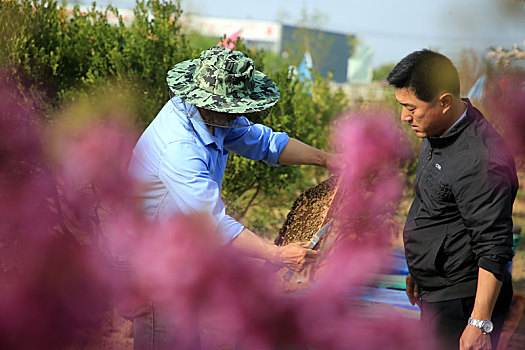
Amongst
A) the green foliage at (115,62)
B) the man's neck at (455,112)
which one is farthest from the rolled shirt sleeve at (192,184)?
the green foliage at (115,62)

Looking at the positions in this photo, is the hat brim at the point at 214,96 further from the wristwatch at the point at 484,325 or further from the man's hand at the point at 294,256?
the wristwatch at the point at 484,325

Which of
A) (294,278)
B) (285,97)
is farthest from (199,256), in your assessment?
(285,97)

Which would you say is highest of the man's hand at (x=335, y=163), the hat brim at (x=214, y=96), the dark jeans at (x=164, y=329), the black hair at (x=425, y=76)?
the black hair at (x=425, y=76)

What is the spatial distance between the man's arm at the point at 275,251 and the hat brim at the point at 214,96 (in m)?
0.47

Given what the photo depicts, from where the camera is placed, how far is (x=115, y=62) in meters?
4.04

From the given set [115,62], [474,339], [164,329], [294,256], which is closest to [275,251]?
[294,256]

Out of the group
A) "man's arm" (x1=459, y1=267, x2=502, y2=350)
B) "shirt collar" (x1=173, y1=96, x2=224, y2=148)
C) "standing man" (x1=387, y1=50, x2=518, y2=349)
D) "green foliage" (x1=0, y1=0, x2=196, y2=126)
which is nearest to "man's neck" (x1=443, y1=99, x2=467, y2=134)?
"standing man" (x1=387, y1=50, x2=518, y2=349)

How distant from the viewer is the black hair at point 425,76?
2018mm

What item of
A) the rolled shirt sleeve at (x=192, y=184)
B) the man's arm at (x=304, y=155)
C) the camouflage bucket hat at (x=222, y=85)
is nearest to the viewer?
the rolled shirt sleeve at (x=192, y=184)

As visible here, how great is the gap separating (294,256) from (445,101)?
81cm

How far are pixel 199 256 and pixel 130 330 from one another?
1872mm

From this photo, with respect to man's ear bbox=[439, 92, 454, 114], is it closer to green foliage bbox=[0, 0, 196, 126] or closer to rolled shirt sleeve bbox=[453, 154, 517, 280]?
rolled shirt sleeve bbox=[453, 154, 517, 280]

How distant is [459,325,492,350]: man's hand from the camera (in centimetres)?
197

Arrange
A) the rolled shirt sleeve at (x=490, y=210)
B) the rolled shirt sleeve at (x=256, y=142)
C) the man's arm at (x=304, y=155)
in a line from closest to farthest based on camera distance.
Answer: the rolled shirt sleeve at (x=490, y=210) → the rolled shirt sleeve at (x=256, y=142) → the man's arm at (x=304, y=155)
